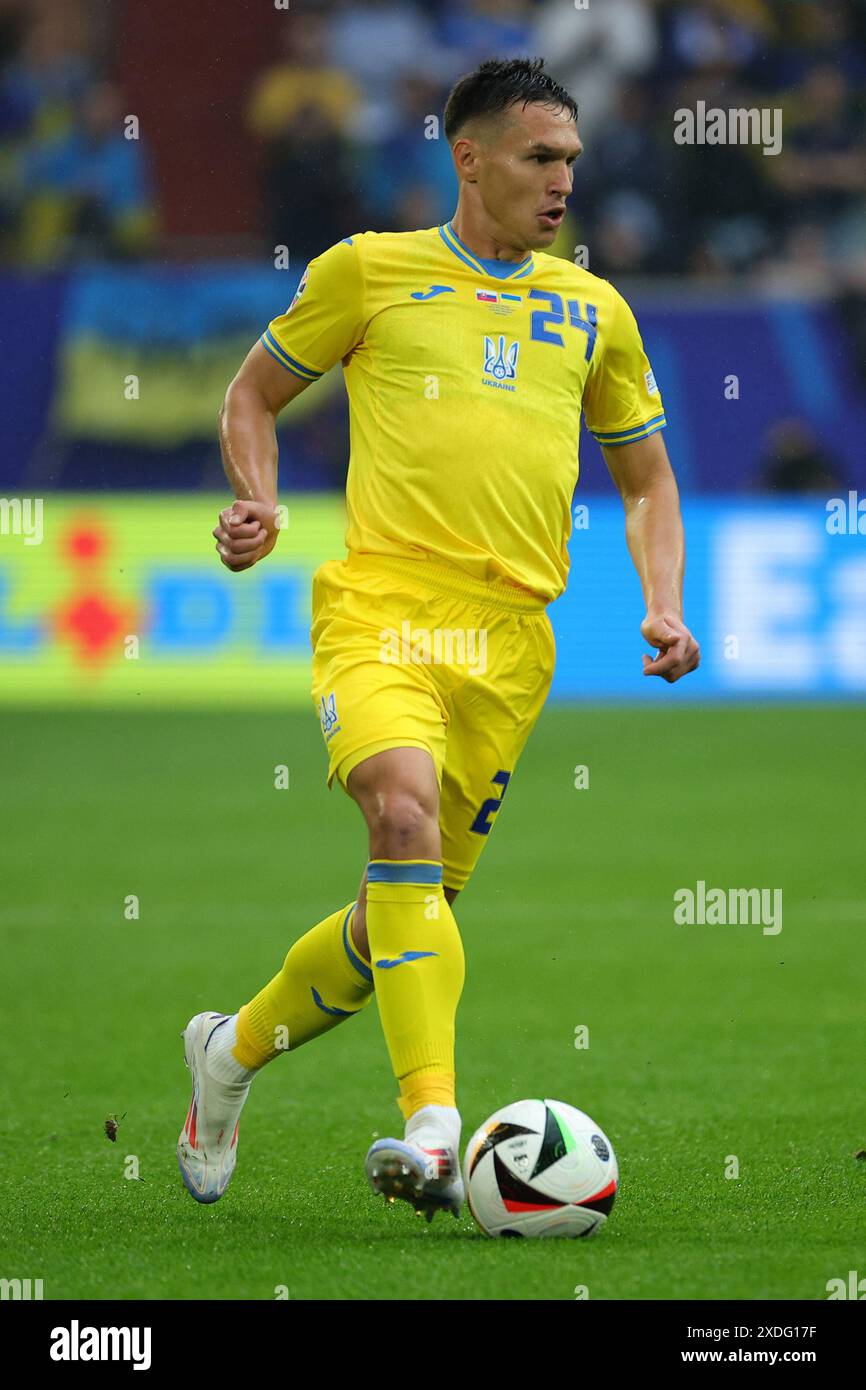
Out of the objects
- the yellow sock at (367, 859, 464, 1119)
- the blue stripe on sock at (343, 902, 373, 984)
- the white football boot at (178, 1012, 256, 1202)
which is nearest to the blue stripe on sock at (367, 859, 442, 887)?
the yellow sock at (367, 859, 464, 1119)

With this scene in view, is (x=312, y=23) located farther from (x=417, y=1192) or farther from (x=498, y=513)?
(x=417, y=1192)

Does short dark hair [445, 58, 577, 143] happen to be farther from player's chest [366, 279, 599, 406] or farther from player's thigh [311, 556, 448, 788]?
player's thigh [311, 556, 448, 788]

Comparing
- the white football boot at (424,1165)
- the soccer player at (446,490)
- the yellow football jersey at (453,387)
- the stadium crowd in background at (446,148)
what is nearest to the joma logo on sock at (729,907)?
the soccer player at (446,490)

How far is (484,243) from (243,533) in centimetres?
86

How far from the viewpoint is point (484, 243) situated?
4.43m

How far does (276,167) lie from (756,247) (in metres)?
3.79

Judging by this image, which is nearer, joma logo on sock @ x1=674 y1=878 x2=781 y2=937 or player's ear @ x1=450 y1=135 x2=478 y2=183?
player's ear @ x1=450 y1=135 x2=478 y2=183

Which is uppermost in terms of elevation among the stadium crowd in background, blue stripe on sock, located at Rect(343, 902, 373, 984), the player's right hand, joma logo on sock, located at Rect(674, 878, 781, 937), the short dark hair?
the stadium crowd in background

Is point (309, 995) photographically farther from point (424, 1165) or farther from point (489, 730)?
point (424, 1165)

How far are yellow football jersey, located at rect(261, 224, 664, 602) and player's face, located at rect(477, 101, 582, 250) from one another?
13cm

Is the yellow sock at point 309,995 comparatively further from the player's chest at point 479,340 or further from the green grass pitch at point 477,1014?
the player's chest at point 479,340

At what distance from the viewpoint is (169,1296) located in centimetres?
345

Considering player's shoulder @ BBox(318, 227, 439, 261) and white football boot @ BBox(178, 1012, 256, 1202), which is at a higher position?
player's shoulder @ BBox(318, 227, 439, 261)

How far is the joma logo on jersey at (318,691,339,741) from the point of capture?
4.07 m
